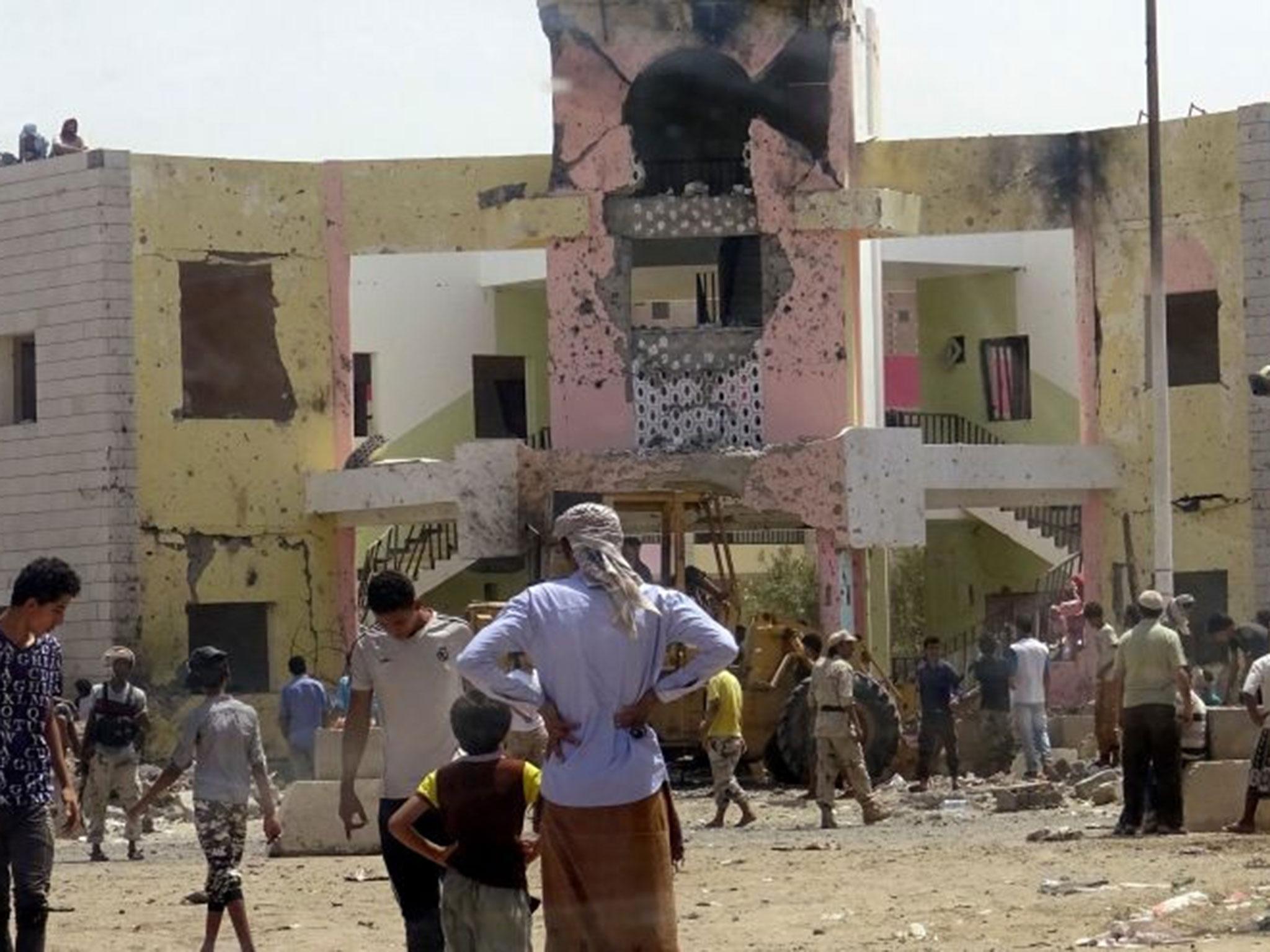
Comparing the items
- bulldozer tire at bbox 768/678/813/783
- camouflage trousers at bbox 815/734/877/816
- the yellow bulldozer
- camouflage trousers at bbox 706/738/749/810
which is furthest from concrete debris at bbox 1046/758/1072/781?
camouflage trousers at bbox 706/738/749/810

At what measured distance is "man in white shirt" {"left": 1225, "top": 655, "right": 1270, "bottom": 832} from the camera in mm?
17641

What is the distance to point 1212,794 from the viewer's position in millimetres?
18891

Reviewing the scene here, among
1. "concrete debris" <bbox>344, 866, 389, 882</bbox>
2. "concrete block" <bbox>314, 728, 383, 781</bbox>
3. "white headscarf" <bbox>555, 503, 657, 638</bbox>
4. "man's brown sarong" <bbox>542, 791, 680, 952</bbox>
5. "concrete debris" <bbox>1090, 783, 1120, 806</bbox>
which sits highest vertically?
"white headscarf" <bbox>555, 503, 657, 638</bbox>

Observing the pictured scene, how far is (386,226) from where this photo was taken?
32.6m

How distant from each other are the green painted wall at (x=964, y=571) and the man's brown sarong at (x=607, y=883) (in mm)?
34510

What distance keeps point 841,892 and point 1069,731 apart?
13193 mm

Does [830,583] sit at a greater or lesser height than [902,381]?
lesser

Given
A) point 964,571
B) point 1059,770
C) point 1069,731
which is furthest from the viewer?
point 964,571

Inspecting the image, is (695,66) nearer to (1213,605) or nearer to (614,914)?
(1213,605)

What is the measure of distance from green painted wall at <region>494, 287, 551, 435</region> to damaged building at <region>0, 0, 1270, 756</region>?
28.7ft

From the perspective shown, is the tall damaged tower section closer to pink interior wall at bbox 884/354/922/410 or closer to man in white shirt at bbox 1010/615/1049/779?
man in white shirt at bbox 1010/615/1049/779

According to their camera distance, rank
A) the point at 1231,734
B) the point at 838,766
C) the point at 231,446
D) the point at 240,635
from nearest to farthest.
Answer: the point at 1231,734 → the point at 838,766 → the point at 231,446 → the point at 240,635

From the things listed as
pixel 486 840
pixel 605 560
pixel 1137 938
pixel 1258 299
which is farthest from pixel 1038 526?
pixel 605 560

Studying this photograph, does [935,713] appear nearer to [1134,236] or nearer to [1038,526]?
[1134,236]
